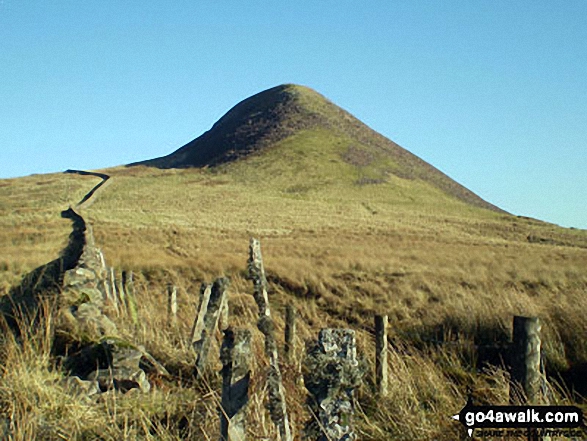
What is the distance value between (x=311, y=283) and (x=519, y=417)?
50.0 feet

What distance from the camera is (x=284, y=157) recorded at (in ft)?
313

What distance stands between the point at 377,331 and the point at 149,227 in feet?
124

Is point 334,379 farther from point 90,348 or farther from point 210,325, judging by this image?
point 90,348

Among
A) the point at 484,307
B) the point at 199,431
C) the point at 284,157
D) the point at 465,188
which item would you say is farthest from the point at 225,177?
the point at 199,431

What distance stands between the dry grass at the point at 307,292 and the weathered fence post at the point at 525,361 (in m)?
0.43

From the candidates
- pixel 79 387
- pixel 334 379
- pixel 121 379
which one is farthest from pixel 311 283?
pixel 334 379

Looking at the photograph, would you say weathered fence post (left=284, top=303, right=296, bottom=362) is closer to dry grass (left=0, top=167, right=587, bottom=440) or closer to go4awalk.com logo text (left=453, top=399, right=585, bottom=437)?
dry grass (left=0, top=167, right=587, bottom=440)

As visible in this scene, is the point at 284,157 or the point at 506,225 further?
the point at 284,157

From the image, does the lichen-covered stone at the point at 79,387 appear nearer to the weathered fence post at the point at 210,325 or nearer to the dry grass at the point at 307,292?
the dry grass at the point at 307,292

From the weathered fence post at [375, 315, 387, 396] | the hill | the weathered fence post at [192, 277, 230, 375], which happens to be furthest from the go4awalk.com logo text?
the hill

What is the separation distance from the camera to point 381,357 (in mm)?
5891

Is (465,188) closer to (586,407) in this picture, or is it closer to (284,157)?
(284,157)

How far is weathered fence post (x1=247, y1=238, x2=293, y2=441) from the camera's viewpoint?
2.84 metres

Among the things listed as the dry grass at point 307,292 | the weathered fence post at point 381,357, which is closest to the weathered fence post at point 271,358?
the dry grass at point 307,292
